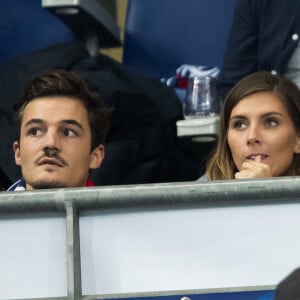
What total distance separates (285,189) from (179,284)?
27cm

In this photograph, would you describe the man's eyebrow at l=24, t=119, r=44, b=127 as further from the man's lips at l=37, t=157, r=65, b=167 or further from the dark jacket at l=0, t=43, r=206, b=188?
the dark jacket at l=0, t=43, r=206, b=188

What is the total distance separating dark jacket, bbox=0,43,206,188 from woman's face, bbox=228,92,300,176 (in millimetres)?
672

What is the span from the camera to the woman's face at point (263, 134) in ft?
9.29

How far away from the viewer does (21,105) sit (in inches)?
122

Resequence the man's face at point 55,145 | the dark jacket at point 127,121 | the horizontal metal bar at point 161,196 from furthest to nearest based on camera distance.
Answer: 1. the dark jacket at point 127,121
2. the man's face at point 55,145
3. the horizontal metal bar at point 161,196

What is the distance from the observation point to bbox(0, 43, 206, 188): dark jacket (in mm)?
3570

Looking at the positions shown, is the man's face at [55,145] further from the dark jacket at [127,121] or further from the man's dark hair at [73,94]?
the dark jacket at [127,121]

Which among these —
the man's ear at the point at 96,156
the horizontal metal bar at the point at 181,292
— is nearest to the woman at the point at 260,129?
the man's ear at the point at 96,156

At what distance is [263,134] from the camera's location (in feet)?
9.36

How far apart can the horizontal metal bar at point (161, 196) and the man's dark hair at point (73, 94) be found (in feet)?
3.03

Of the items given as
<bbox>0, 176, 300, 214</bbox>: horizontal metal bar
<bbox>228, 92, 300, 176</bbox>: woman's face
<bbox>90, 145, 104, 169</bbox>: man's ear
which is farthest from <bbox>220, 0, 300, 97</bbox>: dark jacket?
<bbox>0, 176, 300, 214</bbox>: horizontal metal bar

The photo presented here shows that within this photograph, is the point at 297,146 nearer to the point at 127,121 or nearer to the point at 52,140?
the point at 52,140

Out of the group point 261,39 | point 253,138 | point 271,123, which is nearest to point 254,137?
point 253,138

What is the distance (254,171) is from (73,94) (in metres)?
0.64
